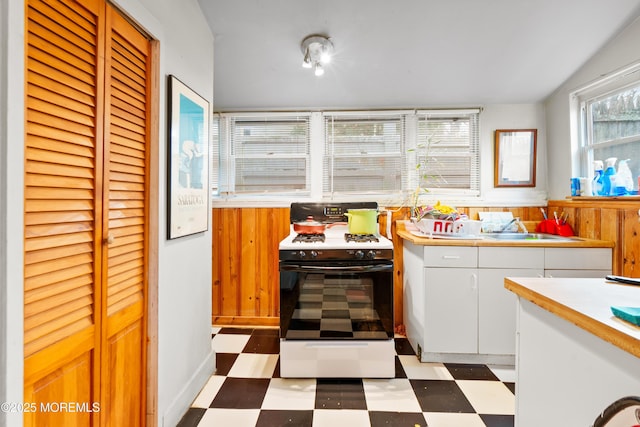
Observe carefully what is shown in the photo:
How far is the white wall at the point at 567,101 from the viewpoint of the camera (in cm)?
193

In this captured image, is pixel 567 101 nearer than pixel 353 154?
Yes

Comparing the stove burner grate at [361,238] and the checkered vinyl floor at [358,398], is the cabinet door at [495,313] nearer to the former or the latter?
the checkered vinyl floor at [358,398]

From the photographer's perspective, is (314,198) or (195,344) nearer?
(195,344)

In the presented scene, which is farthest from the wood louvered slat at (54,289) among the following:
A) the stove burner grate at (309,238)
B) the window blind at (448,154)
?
the window blind at (448,154)

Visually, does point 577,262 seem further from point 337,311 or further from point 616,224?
point 337,311

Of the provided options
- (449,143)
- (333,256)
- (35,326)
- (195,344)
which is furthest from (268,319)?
(449,143)

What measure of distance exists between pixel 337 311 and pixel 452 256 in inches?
34.7

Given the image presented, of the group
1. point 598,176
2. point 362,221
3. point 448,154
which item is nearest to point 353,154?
point 362,221

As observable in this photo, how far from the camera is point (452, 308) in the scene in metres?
2.14

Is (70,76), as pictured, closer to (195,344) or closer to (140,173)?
(140,173)

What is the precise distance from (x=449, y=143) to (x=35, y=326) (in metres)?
2.88

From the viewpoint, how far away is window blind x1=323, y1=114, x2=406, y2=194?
2.80 meters

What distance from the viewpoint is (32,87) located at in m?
0.84

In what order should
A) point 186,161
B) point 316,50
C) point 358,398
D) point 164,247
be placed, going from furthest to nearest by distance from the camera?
point 316,50 → point 358,398 → point 186,161 → point 164,247
